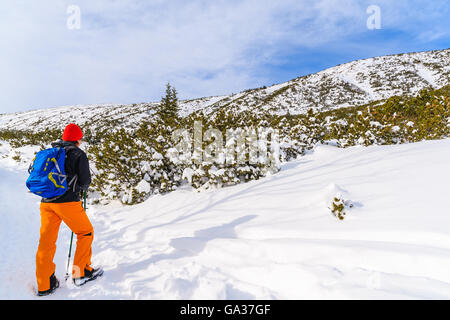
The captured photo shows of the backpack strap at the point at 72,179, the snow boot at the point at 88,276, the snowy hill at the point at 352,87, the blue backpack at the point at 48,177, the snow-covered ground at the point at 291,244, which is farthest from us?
the snowy hill at the point at 352,87

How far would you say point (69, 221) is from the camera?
8.04 feet

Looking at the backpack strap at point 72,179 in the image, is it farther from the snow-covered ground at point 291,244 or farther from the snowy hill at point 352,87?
the snowy hill at point 352,87

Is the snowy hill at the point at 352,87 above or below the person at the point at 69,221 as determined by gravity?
above

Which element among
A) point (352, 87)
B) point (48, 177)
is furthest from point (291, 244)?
point (352, 87)

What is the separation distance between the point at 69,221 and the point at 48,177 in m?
0.57

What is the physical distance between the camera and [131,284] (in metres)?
2.53

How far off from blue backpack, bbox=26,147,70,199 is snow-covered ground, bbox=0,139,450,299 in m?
1.23

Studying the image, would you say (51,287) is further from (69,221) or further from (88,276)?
(69,221)

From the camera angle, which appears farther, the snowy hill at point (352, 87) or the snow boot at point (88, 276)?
the snowy hill at point (352, 87)

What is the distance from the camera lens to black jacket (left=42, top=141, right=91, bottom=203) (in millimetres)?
2449

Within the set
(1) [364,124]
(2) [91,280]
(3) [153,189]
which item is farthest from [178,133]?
(1) [364,124]

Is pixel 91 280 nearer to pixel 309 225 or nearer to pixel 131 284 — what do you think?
pixel 131 284

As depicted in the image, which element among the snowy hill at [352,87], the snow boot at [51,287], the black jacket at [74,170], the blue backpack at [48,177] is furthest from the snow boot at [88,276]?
the snowy hill at [352,87]

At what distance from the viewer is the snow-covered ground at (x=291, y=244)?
208cm
